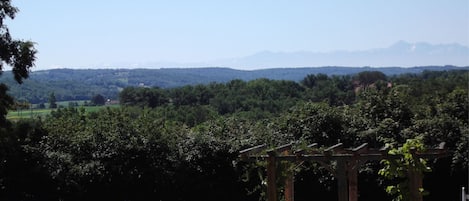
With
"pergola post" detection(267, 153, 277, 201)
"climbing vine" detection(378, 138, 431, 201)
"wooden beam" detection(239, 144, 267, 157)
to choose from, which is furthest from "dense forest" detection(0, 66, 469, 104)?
"climbing vine" detection(378, 138, 431, 201)

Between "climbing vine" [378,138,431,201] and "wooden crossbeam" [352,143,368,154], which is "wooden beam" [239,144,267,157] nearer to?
"wooden crossbeam" [352,143,368,154]

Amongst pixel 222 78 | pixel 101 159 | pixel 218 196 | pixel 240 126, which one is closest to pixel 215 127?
pixel 240 126

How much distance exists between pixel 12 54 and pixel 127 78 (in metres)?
137

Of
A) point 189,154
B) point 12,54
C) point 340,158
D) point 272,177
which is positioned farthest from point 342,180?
point 12,54

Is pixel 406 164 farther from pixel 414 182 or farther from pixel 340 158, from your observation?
pixel 340 158

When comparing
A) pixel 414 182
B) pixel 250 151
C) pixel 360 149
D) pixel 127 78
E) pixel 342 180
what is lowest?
pixel 127 78

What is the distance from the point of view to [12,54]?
1061 cm

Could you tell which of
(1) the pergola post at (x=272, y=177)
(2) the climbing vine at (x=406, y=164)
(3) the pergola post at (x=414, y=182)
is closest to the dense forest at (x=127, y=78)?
(1) the pergola post at (x=272, y=177)

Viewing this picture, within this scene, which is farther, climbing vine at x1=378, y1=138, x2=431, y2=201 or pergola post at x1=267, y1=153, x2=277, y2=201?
pergola post at x1=267, y1=153, x2=277, y2=201

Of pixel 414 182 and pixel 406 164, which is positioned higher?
pixel 406 164

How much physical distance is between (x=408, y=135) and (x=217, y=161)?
3981 mm

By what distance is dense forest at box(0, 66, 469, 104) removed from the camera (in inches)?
4058

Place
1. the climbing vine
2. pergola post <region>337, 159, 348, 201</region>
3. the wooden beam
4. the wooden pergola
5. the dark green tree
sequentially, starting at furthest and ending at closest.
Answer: the dark green tree < the wooden beam < pergola post <region>337, 159, 348, 201</region> < the wooden pergola < the climbing vine

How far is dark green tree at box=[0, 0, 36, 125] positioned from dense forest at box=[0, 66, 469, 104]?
7798 centimetres
